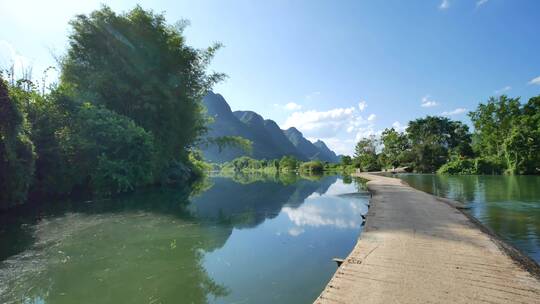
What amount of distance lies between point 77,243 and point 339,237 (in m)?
5.64

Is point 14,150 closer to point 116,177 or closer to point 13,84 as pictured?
point 116,177

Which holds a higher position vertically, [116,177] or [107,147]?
[107,147]

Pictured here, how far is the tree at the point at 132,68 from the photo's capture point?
53.3ft

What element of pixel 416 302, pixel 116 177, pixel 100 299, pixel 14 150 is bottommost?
pixel 100 299

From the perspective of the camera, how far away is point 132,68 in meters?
16.7

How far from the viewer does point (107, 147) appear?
536 inches

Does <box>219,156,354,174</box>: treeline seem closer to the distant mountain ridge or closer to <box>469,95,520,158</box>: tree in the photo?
<box>469,95,520,158</box>: tree

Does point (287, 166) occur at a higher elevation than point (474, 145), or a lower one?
lower

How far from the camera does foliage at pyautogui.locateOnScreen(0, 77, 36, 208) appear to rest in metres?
8.55

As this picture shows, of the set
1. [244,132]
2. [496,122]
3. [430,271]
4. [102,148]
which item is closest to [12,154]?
[102,148]

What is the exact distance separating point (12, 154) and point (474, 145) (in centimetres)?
5643

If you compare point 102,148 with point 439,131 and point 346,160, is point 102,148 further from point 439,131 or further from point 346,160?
point 439,131

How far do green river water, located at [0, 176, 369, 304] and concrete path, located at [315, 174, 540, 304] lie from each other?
0.70 meters

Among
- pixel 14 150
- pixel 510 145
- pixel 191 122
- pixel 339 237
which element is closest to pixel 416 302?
pixel 339 237
